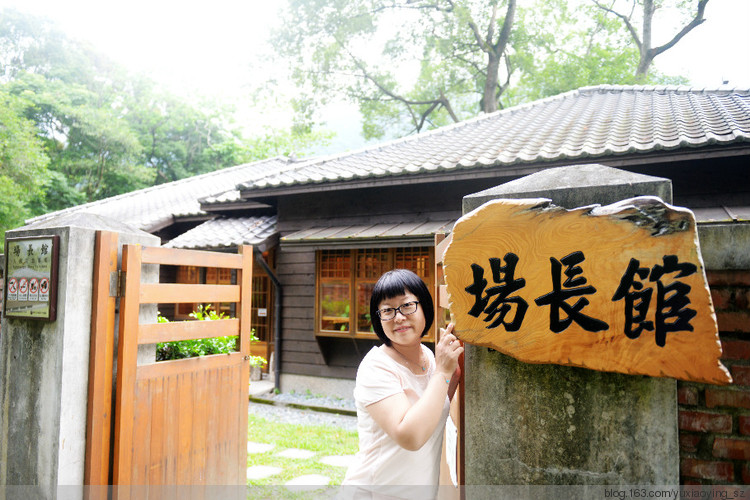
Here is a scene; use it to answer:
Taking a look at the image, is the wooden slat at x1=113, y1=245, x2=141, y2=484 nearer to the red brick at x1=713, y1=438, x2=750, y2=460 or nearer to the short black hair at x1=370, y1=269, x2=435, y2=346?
the short black hair at x1=370, y1=269, x2=435, y2=346

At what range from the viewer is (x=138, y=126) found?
80.8ft

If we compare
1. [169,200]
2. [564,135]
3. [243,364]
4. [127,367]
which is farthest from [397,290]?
[169,200]

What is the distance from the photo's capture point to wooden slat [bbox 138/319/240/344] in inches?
130

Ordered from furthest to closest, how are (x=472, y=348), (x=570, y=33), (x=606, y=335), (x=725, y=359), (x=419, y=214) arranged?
(x=570, y=33)
(x=419, y=214)
(x=472, y=348)
(x=725, y=359)
(x=606, y=335)

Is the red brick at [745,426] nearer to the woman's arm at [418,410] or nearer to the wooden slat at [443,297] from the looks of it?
the woman's arm at [418,410]

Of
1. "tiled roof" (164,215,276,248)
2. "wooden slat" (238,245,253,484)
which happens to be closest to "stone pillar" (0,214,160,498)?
"wooden slat" (238,245,253,484)

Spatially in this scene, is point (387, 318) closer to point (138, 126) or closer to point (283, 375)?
point (283, 375)

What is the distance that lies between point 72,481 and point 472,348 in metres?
2.61

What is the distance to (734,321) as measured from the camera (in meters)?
1.80

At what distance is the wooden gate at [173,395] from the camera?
10.2 ft

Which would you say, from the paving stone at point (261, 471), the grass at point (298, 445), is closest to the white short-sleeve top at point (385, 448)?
the grass at point (298, 445)

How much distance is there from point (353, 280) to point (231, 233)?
2.62 metres

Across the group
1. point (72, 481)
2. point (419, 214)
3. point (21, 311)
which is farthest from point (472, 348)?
point (419, 214)

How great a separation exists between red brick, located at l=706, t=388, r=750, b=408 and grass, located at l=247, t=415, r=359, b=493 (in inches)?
154
